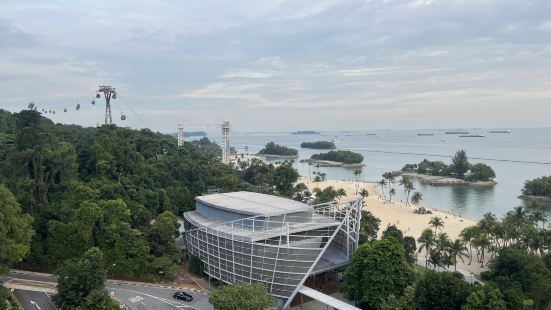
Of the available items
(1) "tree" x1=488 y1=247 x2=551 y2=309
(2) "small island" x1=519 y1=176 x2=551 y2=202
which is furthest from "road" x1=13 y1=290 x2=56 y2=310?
(2) "small island" x1=519 y1=176 x2=551 y2=202

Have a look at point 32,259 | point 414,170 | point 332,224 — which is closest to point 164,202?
point 32,259

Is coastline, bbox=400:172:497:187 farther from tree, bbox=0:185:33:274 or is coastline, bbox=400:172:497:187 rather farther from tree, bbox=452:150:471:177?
tree, bbox=0:185:33:274

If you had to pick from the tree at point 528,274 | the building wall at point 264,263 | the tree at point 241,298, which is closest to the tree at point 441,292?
the tree at point 528,274

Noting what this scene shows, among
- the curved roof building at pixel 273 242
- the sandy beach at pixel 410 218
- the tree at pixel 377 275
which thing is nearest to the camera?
the tree at pixel 377 275

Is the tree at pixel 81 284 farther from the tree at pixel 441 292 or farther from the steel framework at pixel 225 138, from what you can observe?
the steel framework at pixel 225 138

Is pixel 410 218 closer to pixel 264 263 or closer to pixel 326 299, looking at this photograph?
Result: pixel 264 263

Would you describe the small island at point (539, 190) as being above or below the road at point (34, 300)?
above
